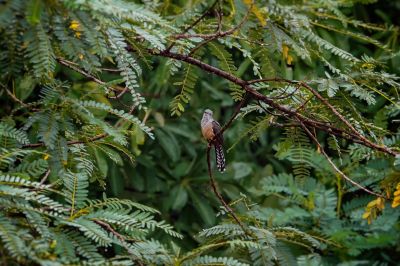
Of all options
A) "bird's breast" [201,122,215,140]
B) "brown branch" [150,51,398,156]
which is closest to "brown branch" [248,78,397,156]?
"brown branch" [150,51,398,156]

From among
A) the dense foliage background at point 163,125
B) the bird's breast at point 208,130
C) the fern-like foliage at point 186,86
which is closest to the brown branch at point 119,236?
the dense foliage background at point 163,125

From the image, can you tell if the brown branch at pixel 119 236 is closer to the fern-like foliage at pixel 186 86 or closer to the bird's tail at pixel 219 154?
the fern-like foliage at pixel 186 86

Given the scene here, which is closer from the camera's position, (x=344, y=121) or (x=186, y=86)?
(x=344, y=121)

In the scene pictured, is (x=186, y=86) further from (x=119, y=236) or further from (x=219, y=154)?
(x=119, y=236)

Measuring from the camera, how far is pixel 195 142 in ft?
14.4

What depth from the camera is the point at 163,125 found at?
367 cm

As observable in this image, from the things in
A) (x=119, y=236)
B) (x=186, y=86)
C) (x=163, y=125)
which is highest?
(x=186, y=86)

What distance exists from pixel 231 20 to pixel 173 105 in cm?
62

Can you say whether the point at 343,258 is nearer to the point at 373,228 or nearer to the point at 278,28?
the point at 373,228

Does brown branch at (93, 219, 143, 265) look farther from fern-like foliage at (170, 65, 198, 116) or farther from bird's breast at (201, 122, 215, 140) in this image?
bird's breast at (201, 122, 215, 140)

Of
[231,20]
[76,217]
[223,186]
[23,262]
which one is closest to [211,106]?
[223,186]

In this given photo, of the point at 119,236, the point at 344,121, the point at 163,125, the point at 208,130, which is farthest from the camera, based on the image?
the point at 163,125

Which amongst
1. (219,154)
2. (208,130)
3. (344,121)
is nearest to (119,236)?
(344,121)

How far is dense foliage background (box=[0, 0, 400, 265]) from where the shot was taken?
1482 millimetres
